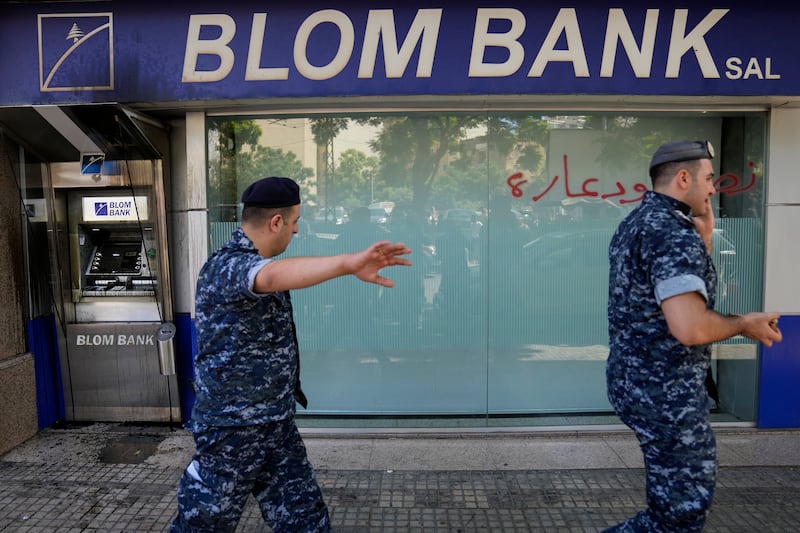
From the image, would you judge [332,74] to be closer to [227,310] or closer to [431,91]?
[431,91]

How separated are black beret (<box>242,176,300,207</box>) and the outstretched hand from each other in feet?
1.58

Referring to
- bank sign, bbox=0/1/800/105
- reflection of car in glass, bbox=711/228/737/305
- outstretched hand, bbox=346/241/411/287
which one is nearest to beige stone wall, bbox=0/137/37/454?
bank sign, bbox=0/1/800/105

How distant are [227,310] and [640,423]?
1665mm

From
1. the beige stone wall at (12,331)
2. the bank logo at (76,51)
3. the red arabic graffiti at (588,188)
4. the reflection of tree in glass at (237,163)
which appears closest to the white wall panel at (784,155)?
the red arabic graffiti at (588,188)

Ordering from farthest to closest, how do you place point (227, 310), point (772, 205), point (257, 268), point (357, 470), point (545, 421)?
point (545, 421) → point (772, 205) → point (357, 470) → point (227, 310) → point (257, 268)

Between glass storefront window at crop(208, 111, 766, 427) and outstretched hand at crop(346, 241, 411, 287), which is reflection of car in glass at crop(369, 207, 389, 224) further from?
outstretched hand at crop(346, 241, 411, 287)

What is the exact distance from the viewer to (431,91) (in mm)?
4066

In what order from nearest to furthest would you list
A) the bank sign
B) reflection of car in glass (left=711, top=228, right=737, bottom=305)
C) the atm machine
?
1. the bank sign
2. the atm machine
3. reflection of car in glass (left=711, top=228, right=737, bottom=305)

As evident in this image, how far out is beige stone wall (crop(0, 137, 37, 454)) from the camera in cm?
431

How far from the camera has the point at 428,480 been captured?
151 inches

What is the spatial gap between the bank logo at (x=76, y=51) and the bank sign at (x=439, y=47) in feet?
0.04

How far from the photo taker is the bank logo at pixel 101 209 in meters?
4.61

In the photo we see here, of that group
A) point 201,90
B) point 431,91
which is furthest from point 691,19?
point 201,90

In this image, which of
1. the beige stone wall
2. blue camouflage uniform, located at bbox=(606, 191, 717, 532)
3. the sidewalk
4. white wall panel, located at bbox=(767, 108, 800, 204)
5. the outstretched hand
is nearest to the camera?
the outstretched hand
